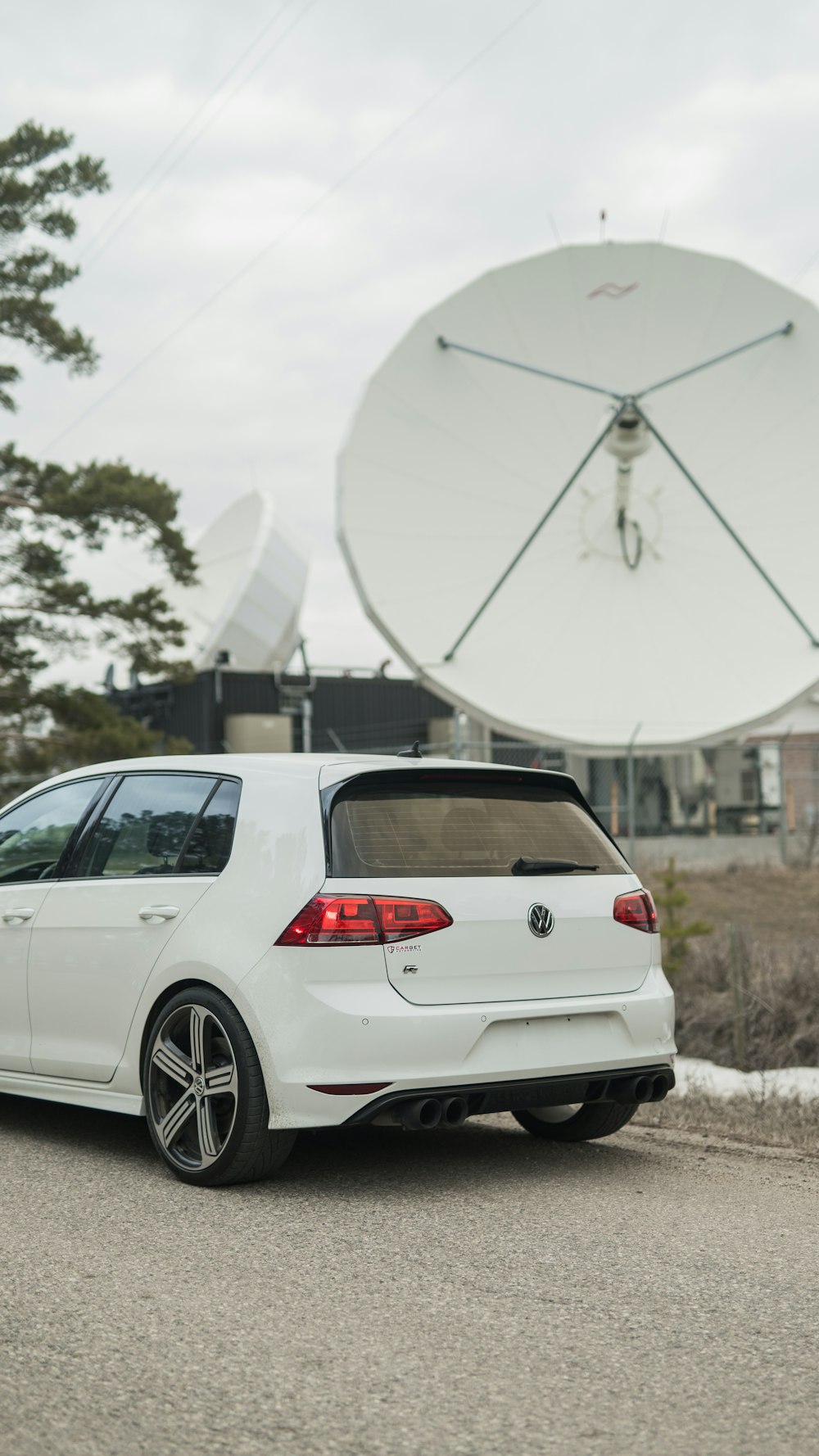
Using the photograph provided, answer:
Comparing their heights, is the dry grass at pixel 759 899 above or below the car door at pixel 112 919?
below

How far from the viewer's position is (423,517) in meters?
23.0

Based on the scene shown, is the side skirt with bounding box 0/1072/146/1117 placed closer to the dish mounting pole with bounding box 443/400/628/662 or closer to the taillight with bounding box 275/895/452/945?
the taillight with bounding box 275/895/452/945

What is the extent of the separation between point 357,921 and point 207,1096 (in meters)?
0.88

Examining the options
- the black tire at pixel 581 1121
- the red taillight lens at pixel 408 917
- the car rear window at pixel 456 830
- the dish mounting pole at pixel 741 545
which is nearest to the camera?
the red taillight lens at pixel 408 917

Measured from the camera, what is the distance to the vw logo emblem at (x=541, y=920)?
5512 mm

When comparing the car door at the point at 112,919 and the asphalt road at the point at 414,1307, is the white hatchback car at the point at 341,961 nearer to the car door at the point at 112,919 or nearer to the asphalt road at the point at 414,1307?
the car door at the point at 112,919

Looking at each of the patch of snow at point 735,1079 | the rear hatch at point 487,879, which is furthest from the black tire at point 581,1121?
the patch of snow at point 735,1079

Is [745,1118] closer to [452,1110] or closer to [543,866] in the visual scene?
[543,866]

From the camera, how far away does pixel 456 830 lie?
220 inches

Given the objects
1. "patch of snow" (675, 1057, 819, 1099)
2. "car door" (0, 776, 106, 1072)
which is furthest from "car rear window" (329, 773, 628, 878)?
"patch of snow" (675, 1057, 819, 1099)

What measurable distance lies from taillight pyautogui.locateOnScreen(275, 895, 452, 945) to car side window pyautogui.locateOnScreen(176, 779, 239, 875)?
0.60 m

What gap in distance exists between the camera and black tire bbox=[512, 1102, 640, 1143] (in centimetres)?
628

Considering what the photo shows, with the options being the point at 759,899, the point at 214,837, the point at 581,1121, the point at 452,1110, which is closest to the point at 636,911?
the point at 581,1121

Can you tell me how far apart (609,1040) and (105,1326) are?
2.36m
